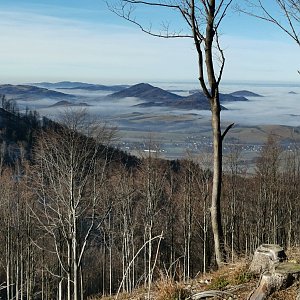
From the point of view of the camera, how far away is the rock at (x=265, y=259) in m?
6.05

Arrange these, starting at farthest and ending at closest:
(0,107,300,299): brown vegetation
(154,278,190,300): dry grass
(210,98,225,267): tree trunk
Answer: (0,107,300,299): brown vegetation
(210,98,225,267): tree trunk
(154,278,190,300): dry grass

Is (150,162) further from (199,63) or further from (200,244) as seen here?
(199,63)

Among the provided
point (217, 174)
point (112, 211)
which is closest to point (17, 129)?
point (112, 211)

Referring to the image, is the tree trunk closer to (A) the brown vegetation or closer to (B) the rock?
(B) the rock

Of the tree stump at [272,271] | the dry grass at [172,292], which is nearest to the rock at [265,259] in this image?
the tree stump at [272,271]

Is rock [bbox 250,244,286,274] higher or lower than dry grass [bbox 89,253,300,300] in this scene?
higher

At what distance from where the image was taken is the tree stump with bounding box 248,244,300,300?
5.30m

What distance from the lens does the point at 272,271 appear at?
18.0 ft

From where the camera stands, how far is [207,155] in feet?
96.4

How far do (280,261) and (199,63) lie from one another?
141 inches

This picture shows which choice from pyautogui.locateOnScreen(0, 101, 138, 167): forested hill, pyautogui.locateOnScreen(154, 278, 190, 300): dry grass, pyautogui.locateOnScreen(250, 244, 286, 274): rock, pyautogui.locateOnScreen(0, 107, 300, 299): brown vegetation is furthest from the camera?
pyautogui.locateOnScreen(0, 101, 138, 167): forested hill

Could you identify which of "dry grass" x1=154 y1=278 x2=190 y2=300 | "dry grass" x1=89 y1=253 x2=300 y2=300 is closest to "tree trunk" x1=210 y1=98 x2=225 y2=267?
"dry grass" x1=89 y1=253 x2=300 y2=300

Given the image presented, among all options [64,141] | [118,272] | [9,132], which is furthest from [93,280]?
[9,132]

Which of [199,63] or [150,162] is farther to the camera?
[150,162]
